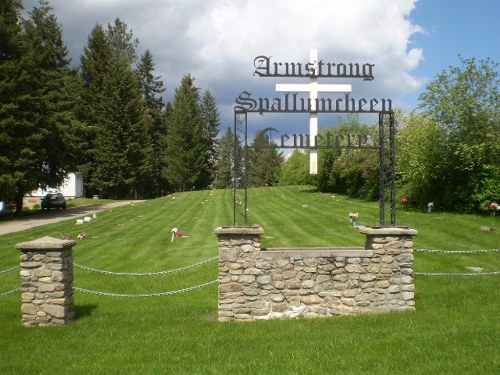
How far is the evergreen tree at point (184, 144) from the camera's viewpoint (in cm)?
5166

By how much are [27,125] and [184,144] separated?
26.4 meters

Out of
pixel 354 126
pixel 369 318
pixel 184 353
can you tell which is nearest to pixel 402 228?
pixel 369 318

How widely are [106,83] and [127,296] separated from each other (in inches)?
1509

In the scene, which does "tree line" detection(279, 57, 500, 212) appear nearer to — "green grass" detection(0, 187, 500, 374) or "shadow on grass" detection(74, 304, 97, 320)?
"green grass" detection(0, 187, 500, 374)

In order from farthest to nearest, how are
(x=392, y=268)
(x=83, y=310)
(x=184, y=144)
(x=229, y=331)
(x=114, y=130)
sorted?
1. (x=184, y=144)
2. (x=114, y=130)
3. (x=83, y=310)
4. (x=392, y=268)
5. (x=229, y=331)

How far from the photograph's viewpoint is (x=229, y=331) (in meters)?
7.12

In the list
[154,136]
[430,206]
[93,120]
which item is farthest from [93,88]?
[430,206]

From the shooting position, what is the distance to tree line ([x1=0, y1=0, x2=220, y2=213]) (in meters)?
26.6

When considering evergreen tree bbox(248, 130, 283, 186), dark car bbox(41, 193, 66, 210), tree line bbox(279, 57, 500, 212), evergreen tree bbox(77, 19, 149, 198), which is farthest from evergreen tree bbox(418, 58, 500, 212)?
evergreen tree bbox(248, 130, 283, 186)

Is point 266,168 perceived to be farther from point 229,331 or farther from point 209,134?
point 229,331

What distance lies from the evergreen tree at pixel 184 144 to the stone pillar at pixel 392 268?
44717 mm

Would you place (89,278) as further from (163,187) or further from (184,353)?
(163,187)

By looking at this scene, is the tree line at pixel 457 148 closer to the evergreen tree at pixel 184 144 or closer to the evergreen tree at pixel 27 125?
the evergreen tree at pixel 27 125

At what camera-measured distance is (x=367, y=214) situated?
2072cm
